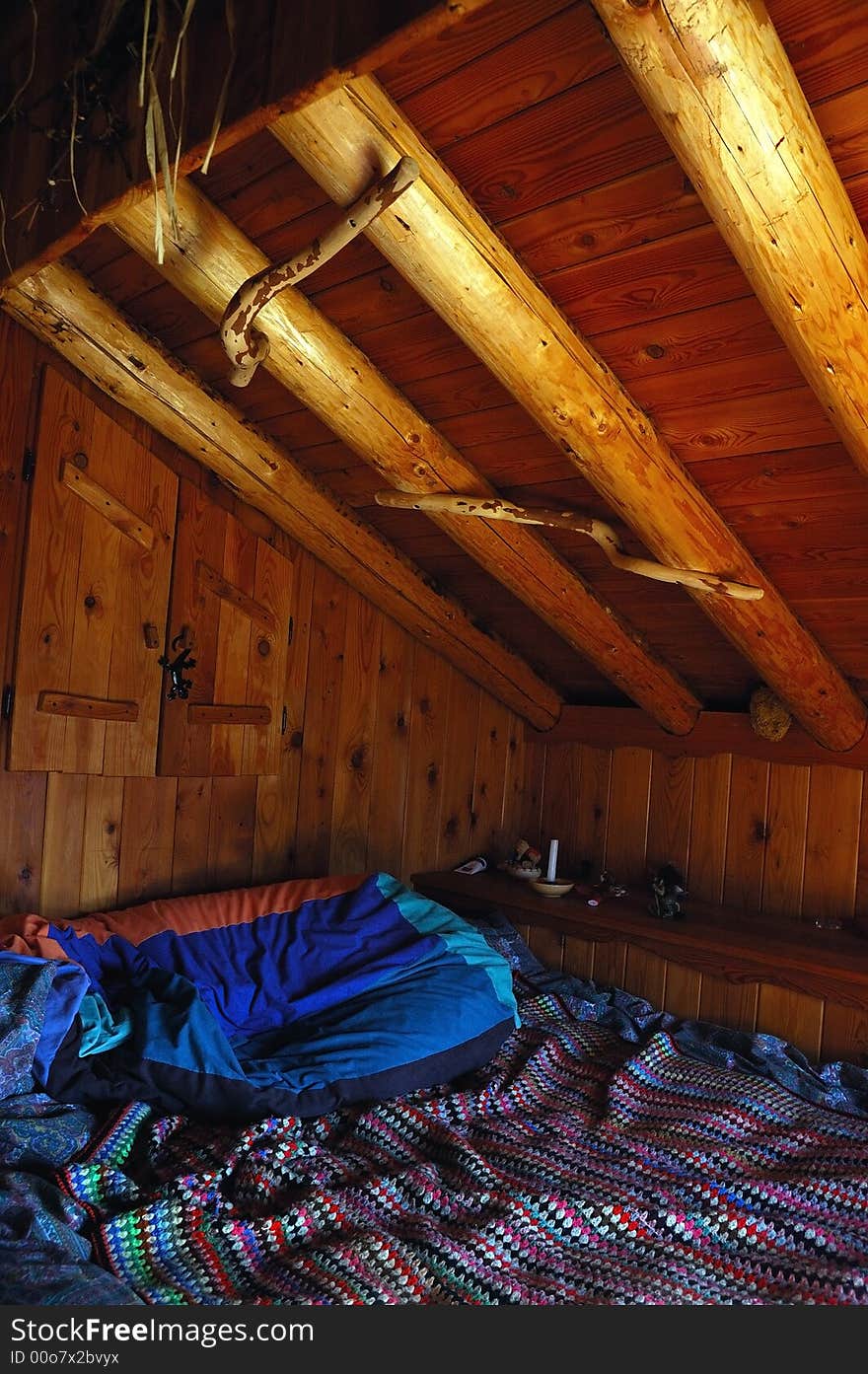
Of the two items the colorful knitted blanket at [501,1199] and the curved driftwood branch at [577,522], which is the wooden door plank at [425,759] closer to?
the curved driftwood branch at [577,522]

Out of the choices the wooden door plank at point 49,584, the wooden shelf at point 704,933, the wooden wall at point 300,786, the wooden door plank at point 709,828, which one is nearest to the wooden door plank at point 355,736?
the wooden wall at point 300,786

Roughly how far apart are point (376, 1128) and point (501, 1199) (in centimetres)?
33

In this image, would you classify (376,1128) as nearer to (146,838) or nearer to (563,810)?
(146,838)

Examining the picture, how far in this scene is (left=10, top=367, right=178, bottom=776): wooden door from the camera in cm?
226

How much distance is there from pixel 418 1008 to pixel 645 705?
1.36 metres

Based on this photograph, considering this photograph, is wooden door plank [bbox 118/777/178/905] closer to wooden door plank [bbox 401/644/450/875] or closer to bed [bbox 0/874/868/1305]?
bed [bbox 0/874/868/1305]

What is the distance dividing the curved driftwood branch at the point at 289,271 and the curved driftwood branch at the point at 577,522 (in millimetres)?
510

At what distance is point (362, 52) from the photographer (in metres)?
1.02

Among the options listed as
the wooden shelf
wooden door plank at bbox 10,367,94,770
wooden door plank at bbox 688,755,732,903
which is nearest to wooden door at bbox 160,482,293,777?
wooden door plank at bbox 10,367,94,770

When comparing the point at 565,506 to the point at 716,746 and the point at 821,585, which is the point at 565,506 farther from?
the point at 716,746

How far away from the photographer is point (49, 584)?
2289 millimetres

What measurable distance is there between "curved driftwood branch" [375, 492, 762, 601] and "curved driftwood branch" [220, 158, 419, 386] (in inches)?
20.1

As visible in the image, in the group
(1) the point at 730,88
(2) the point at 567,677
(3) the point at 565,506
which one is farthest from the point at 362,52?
(2) the point at 567,677

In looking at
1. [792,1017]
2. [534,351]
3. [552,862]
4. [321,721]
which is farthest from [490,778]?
[534,351]
